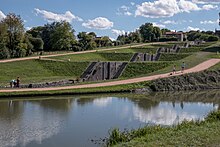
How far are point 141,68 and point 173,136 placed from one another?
1315 inches

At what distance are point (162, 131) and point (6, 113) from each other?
11.8 meters

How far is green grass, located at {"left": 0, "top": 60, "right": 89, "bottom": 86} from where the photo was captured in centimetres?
4269

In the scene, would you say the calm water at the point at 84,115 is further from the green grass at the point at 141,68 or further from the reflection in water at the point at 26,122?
the green grass at the point at 141,68

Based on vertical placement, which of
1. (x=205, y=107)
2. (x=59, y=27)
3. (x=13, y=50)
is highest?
(x=59, y=27)

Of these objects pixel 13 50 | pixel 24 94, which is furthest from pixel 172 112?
pixel 13 50

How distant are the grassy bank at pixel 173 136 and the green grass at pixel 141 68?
30.0 metres

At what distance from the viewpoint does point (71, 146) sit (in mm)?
14695

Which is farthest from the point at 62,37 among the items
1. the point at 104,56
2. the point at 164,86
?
the point at 164,86

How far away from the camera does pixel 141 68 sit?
153ft

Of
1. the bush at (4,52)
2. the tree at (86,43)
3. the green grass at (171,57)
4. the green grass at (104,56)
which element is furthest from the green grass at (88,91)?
the tree at (86,43)

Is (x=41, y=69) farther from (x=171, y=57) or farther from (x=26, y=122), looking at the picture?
(x=26, y=122)

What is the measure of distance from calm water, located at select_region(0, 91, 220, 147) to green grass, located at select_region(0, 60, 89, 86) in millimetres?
14124

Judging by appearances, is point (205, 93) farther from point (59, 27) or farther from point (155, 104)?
point (59, 27)

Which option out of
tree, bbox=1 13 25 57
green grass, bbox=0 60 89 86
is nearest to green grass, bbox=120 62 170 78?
green grass, bbox=0 60 89 86
